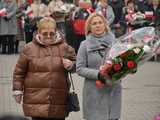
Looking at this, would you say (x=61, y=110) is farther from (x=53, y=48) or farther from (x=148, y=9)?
(x=148, y=9)

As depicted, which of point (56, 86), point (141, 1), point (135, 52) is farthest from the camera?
point (141, 1)

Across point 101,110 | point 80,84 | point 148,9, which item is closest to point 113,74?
point 101,110

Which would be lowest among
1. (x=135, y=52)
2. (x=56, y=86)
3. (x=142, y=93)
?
(x=142, y=93)

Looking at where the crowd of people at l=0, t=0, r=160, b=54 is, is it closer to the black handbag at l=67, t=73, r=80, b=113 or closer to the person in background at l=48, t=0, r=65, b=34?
the person in background at l=48, t=0, r=65, b=34

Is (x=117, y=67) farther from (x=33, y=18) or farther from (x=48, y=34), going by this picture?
(x=33, y=18)

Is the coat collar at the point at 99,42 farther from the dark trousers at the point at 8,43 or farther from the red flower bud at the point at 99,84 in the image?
the dark trousers at the point at 8,43

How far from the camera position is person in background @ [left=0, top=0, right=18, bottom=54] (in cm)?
1781

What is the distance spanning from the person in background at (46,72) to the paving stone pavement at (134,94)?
1.27 metres

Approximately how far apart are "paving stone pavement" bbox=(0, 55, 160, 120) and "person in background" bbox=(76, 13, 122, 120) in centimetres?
148

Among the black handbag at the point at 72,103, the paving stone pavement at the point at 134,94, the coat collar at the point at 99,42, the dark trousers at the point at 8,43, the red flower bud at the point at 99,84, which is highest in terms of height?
the coat collar at the point at 99,42

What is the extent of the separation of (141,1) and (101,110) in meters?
13.7

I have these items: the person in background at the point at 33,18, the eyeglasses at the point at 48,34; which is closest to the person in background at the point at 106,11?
the person in background at the point at 33,18

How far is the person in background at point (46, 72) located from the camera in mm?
5961

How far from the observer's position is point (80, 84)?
12.1 m
